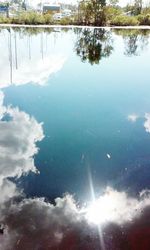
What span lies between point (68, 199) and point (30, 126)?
326 centimetres

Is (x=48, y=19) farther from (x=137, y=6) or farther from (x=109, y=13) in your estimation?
(x=137, y=6)

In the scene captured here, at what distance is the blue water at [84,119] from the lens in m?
5.42

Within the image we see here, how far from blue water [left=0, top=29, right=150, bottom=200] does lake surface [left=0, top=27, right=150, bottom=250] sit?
2 cm

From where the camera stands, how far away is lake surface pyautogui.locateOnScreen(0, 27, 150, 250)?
17.1ft

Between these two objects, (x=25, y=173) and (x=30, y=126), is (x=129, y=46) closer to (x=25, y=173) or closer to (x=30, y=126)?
(x=30, y=126)

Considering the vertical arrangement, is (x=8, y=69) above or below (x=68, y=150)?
above

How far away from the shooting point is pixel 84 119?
830cm

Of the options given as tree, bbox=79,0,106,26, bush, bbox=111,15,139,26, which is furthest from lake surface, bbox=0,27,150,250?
tree, bbox=79,0,106,26

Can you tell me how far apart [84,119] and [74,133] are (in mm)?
1078

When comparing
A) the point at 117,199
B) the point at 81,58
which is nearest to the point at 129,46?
the point at 81,58

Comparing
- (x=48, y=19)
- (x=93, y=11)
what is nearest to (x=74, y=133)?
(x=93, y=11)

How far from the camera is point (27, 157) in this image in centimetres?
616

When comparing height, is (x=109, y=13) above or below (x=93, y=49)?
above

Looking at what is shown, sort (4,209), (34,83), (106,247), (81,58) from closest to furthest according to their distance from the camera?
(106,247), (4,209), (34,83), (81,58)
